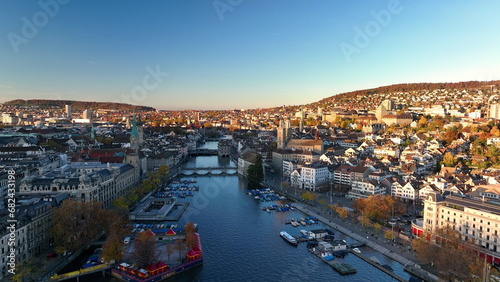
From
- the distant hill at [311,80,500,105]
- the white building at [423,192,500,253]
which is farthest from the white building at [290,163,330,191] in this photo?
the distant hill at [311,80,500,105]

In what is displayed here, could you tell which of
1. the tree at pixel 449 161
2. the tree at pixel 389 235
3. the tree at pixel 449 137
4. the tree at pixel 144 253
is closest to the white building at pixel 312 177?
the tree at pixel 449 161

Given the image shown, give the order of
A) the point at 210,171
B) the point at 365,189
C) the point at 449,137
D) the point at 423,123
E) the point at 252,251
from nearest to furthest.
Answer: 1. the point at 252,251
2. the point at 365,189
3. the point at 210,171
4. the point at 449,137
5. the point at 423,123

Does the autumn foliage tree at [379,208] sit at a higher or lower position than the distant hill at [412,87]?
lower

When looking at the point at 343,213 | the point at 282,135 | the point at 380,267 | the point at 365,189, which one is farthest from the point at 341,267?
the point at 282,135

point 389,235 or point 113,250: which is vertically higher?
point 113,250

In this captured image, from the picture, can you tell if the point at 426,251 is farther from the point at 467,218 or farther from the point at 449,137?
the point at 449,137

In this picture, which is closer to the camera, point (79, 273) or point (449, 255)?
point (449, 255)

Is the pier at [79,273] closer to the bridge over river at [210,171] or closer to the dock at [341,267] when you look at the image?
the dock at [341,267]

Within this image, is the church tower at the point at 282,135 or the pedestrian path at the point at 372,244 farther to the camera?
the church tower at the point at 282,135
